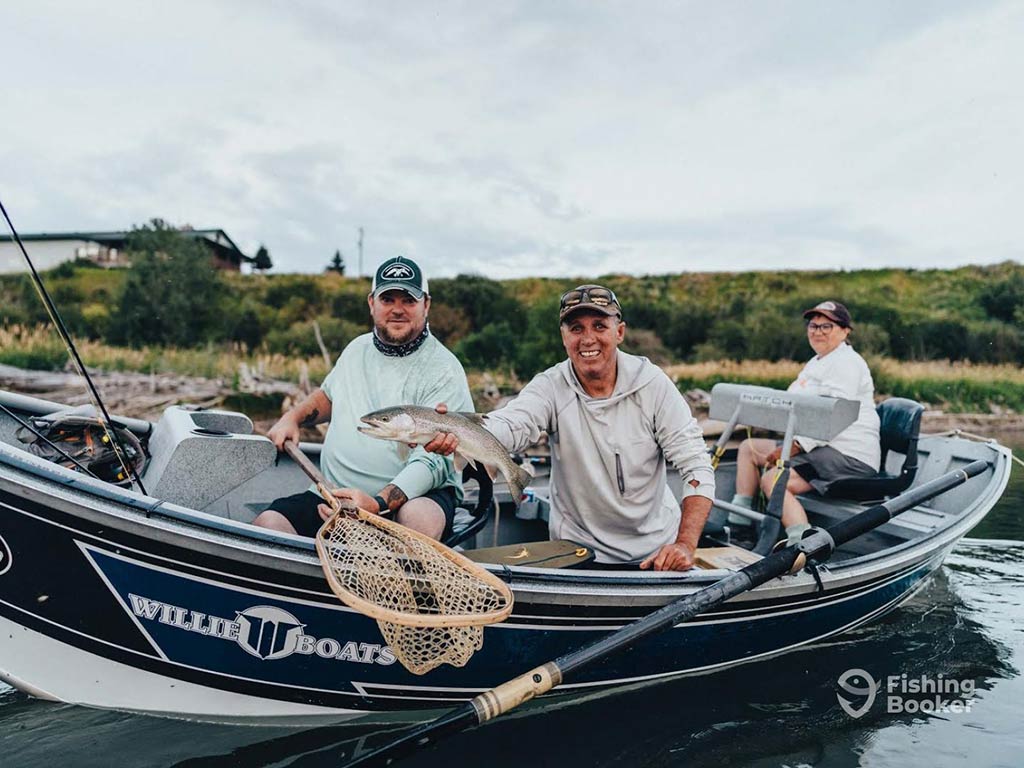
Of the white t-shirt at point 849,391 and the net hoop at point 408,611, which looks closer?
the net hoop at point 408,611

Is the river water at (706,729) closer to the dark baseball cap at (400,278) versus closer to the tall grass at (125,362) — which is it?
the dark baseball cap at (400,278)

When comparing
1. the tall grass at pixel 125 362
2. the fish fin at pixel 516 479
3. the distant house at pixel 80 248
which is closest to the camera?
the fish fin at pixel 516 479

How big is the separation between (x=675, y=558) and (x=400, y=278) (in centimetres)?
214

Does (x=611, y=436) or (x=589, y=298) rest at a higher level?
(x=589, y=298)

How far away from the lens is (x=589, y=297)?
392cm

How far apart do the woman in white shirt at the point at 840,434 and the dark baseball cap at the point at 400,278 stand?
3.47 meters

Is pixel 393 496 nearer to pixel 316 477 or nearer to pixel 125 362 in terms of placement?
pixel 316 477

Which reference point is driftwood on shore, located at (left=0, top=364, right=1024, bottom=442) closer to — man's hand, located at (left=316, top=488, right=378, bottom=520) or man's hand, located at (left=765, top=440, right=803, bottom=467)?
man's hand, located at (left=765, top=440, right=803, bottom=467)

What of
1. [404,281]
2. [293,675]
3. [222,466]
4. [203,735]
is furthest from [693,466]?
[203,735]

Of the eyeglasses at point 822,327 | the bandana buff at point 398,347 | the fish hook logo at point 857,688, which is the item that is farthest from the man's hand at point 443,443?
the eyeglasses at point 822,327

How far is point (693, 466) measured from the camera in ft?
13.2

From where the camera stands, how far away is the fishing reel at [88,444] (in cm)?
443

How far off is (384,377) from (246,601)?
1407 millimetres

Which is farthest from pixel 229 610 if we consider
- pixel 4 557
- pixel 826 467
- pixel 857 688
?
pixel 826 467
